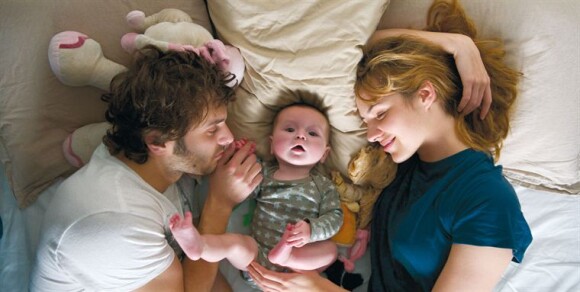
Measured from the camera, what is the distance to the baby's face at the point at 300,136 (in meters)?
1.35

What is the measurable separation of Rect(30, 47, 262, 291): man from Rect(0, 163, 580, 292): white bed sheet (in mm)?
161

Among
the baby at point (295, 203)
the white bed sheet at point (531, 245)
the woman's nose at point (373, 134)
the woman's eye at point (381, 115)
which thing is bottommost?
the white bed sheet at point (531, 245)

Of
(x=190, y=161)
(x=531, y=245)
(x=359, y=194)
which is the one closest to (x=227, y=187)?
(x=190, y=161)

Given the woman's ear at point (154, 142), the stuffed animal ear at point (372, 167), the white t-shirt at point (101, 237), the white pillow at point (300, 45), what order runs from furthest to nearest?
the stuffed animal ear at point (372, 167) < the white pillow at point (300, 45) < the woman's ear at point (154, 142) < the white t-shirt at point (101, 237)

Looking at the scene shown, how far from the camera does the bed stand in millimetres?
1278

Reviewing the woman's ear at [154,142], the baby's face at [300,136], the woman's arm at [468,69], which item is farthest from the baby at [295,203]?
the woman's arm at [468,69]

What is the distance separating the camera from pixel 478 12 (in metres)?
1.41

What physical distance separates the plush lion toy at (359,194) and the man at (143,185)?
0.30m

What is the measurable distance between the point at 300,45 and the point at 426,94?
1.14 feet

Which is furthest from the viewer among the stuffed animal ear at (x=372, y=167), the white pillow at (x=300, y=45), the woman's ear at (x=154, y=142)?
the stuffed animal ear at (x=372, y=167)

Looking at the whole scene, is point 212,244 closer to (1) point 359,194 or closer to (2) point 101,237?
(2) point 101,237

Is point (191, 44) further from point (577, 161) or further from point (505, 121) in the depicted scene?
point (577, 161)

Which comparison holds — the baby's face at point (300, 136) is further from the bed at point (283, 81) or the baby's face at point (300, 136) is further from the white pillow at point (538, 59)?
the white pillow at point (538, 59)

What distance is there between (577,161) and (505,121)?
1.09 ft
